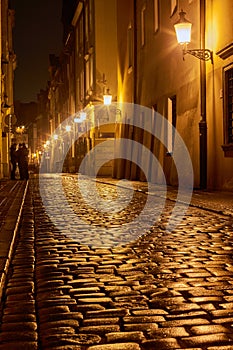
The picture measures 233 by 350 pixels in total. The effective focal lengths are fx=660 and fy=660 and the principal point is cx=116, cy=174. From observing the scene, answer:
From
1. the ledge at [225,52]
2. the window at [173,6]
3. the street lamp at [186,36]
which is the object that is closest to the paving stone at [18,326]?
the ledge at [225,52]

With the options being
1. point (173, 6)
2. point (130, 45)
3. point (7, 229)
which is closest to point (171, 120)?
point (173, 6)

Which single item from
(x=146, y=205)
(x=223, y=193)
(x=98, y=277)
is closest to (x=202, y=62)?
(x=223, y=193)

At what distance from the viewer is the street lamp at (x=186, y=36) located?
16.2 meters

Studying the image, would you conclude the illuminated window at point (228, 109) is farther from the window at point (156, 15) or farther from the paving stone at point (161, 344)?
the paving stone at point (161, 344)

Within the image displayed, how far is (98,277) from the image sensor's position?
5.62m

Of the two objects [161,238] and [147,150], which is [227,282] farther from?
[147,150]

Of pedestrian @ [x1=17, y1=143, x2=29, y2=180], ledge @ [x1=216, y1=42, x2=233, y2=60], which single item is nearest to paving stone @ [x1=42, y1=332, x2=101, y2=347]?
ledge @ [x1=216, y1=42, x2=233, y2=60]

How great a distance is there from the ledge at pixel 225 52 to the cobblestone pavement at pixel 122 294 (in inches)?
293

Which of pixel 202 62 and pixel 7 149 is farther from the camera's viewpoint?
pixel 7 149

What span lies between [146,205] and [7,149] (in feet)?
82.3

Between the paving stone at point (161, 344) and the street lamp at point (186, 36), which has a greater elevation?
the street lamp at point (186, 36)

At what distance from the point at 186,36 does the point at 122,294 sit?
40.4 ft

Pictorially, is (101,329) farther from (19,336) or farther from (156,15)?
(156,15)

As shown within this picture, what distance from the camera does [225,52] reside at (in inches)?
601
